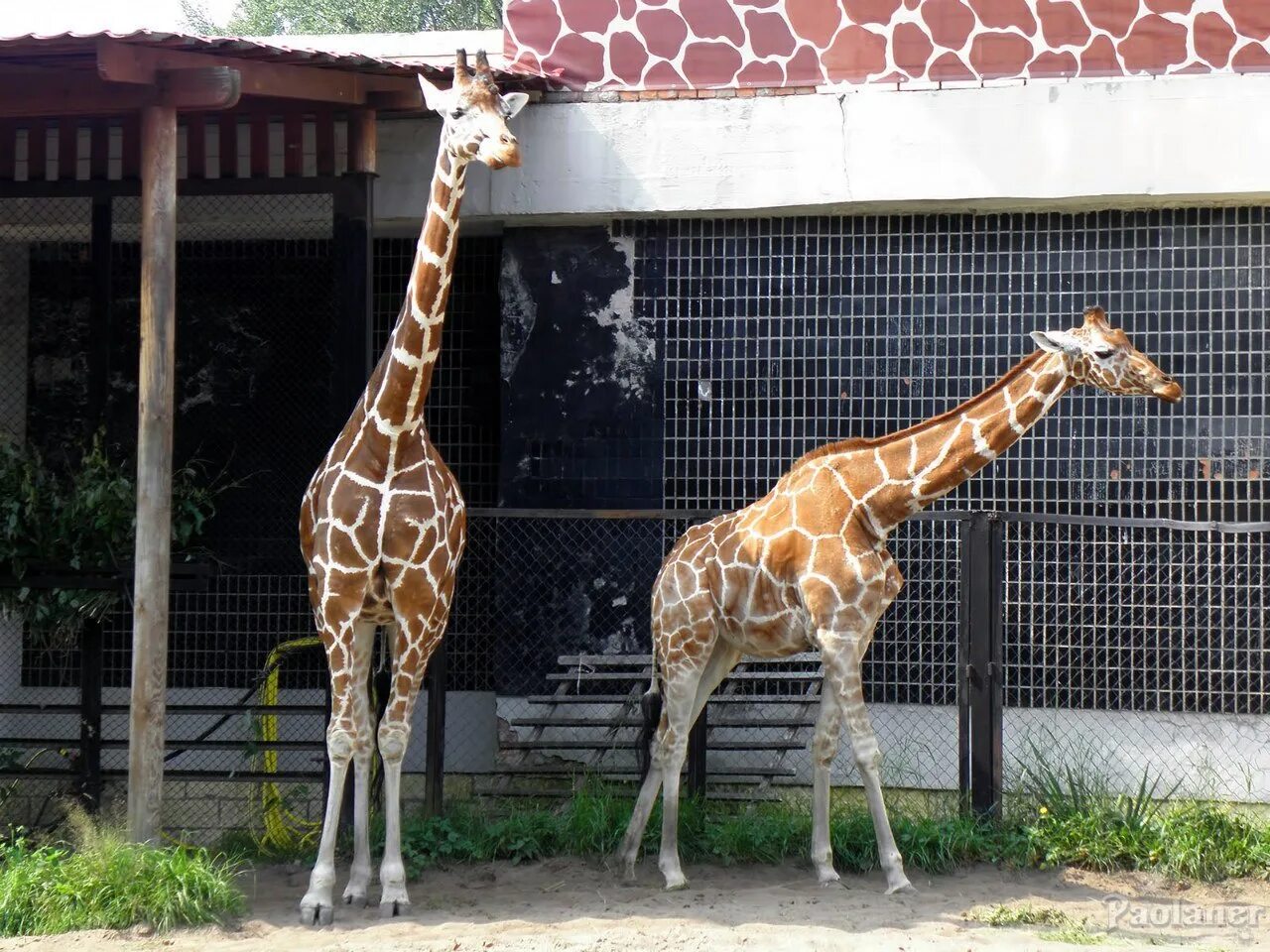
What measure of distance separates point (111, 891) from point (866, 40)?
6854 mm

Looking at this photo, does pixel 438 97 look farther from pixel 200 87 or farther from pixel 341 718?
pixel 341 718

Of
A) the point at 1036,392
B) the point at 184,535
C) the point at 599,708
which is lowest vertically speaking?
the point at 599,708

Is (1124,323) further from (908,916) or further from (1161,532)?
(908,916)

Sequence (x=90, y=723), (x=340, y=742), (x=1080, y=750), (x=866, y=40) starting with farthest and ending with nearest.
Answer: (x=866, y=40) < (x=1080, y=750) < (x=90, y=723) < (x=340, y=742)

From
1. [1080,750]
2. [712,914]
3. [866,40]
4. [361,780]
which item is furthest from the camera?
[866,40]

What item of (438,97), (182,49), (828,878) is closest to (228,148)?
(182,49)

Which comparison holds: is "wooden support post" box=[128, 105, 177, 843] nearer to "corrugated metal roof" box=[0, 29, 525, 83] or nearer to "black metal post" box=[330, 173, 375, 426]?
"corrugated metal roof" box=[0, 29, 525, 83]

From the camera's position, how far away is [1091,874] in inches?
309

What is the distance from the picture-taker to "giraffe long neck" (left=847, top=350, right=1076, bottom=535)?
7355mm

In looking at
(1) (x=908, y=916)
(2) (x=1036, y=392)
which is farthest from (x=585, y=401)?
(1) (x=908, y=916)

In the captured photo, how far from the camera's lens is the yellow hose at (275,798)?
28.0 ft

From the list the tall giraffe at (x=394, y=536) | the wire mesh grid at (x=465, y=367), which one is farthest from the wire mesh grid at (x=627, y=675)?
the tall giraffe at (x=394, y=536)

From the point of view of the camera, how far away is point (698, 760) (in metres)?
8.61

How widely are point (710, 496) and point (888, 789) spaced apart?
2.19m
